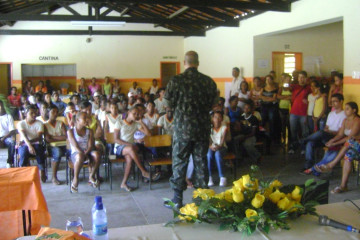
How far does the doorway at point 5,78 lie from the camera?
14.4m

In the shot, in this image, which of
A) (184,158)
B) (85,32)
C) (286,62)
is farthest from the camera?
(85,32)

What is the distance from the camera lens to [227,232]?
1.79 metres

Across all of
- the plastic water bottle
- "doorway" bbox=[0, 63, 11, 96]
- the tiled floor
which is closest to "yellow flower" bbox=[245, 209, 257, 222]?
the plastic water bottle

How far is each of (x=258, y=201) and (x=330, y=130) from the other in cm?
468

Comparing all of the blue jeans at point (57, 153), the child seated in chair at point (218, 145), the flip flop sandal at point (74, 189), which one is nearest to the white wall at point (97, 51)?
the blue jeans at point (57, 153)

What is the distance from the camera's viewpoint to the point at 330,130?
237 inches

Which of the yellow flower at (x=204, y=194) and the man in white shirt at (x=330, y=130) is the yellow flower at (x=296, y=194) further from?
the man in white shirt at (x=330, y=130)

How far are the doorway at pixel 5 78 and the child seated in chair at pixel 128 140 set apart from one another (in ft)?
34.5

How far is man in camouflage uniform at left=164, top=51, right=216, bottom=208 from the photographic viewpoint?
4.01 m

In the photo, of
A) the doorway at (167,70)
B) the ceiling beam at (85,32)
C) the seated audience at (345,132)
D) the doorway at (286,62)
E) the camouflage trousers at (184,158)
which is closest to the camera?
the camouflage trousers at (184,158)

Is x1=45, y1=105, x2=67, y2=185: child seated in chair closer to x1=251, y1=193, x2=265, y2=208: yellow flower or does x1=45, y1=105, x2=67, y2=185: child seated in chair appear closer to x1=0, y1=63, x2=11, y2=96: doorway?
x1=251, y1=193, x2=265, y2=208: yellow flower

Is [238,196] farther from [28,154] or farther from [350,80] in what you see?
[350,80]

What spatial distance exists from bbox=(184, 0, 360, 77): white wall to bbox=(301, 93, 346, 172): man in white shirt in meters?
0.86

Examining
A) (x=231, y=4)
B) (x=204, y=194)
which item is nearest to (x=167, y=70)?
(x=231, y=4)
